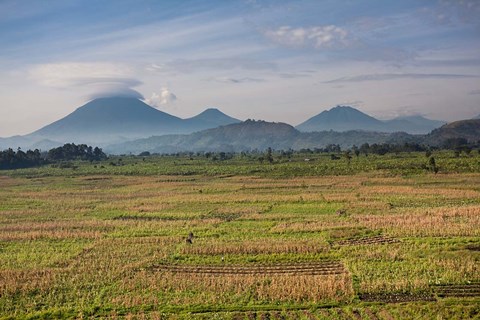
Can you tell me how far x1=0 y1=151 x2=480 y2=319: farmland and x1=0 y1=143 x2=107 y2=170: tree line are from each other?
214 ft

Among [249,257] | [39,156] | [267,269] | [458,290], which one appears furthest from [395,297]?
[39,156]

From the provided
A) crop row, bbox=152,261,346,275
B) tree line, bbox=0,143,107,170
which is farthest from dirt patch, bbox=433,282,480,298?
tree line, bbox=0,143,107,170

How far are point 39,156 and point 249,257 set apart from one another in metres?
109

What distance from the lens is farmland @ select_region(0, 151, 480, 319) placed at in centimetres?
1463

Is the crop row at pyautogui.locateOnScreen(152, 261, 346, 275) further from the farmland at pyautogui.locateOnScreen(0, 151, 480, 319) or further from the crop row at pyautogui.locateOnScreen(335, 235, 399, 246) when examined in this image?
the crop row at pyautogui.locateOnScreen(335, 235, 399, 246)

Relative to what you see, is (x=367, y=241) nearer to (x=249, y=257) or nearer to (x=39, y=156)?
(x=249, y=257)

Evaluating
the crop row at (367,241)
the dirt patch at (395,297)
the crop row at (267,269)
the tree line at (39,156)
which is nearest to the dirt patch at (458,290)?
the dirt patch at (395,297)

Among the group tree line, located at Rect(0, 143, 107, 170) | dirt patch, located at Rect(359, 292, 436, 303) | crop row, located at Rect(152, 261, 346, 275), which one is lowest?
dirt patch, located at Rect(359, 292, 436, 303)

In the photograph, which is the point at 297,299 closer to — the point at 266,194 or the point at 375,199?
the point at 375,199

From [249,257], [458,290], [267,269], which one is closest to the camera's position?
[458,290]

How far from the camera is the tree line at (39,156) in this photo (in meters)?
99.6

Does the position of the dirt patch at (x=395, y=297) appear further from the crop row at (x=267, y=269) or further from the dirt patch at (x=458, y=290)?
the crop row at (x=267, y=269)

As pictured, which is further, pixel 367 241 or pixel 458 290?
pixel 367 241

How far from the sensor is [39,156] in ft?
377
